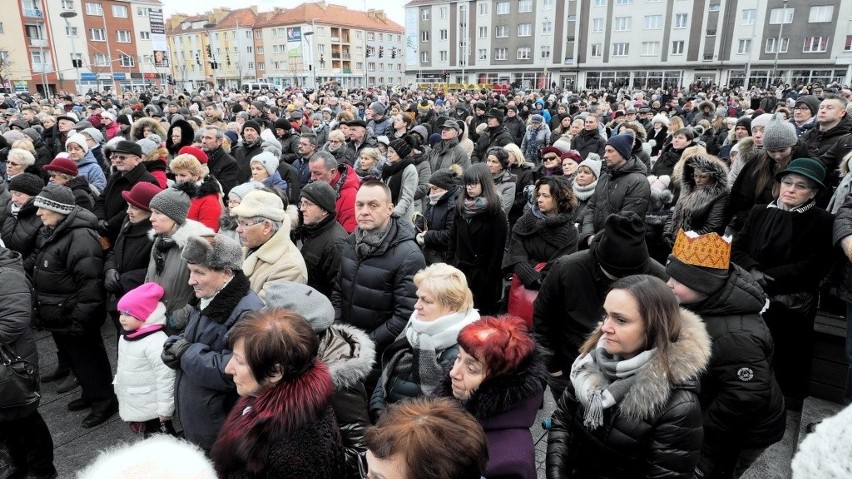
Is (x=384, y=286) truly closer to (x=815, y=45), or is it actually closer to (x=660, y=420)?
(x=660, y=420)

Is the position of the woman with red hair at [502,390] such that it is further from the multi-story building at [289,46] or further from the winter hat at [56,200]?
the multi-story building at [289,46]

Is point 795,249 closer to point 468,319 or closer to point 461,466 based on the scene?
point 468,319

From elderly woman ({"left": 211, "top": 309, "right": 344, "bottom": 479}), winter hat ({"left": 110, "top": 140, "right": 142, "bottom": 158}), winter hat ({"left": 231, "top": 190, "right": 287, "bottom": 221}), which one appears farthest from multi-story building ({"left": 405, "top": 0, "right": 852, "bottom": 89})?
elderly woman ({"left": 211, "top": 309, "right": 344, "bottom": 479})

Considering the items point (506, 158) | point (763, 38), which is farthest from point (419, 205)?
point (763, 38)

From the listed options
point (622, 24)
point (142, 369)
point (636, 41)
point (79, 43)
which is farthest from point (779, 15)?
point (79, 43)

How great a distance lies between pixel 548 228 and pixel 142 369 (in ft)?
10.5

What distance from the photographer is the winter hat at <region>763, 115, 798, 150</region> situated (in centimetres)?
445

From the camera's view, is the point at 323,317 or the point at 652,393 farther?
the point at 323,317

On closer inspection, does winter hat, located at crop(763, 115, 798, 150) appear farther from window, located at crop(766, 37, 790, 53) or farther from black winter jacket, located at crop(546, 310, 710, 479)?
window, located at crop(766, 37, 790, 53)

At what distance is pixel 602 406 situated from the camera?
2057 millimetres

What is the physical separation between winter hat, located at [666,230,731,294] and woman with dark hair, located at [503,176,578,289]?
1.68m

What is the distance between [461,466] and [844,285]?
3465 mm

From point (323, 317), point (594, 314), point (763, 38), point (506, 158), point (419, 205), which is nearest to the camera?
point (323, 317)

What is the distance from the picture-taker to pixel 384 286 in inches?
134
